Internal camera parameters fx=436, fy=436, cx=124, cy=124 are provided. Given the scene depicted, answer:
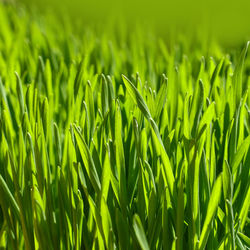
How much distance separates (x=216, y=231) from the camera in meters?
0.59

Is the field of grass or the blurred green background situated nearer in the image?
the field of grass

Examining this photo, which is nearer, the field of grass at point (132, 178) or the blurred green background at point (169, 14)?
the field of grass at point (132, 178)

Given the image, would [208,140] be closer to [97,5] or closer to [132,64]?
[132,64]

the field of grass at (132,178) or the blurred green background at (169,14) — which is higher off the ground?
the field of grass at (132,178)

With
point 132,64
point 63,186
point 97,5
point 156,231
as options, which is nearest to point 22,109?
point 63,186

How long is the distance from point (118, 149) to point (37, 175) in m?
0.13

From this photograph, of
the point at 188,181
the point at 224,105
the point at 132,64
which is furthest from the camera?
the point at 132,64

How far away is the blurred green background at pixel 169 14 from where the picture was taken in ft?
7.03

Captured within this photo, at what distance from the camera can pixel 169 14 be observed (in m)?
2.45

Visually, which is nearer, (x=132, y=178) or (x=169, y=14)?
(x=132, y=178)

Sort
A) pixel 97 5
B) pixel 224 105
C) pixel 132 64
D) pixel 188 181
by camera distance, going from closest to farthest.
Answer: pixel 188 181
pixel 224 105
pixel 132 64
pixel 97 5

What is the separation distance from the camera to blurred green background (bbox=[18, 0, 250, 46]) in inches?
84.4

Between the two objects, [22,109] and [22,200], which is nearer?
[22,200]

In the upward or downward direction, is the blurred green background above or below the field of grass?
below
